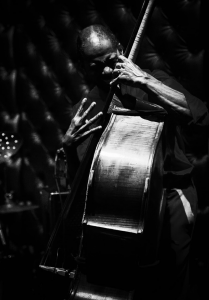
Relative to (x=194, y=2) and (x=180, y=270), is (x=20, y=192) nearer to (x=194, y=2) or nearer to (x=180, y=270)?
(x=180, y=270)

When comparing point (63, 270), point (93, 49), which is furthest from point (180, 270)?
point (93, 49)

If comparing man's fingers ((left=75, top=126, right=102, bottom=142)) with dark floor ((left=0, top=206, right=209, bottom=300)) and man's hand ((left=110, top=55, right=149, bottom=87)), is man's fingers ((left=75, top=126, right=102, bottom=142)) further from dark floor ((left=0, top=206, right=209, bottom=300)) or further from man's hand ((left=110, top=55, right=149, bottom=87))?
dark floor ((left=0, top=206, right=209, bottom=300))

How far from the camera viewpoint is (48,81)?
10.1ft

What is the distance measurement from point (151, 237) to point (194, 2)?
1619 mm

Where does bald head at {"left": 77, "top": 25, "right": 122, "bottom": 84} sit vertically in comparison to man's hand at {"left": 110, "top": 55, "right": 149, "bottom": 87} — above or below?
above

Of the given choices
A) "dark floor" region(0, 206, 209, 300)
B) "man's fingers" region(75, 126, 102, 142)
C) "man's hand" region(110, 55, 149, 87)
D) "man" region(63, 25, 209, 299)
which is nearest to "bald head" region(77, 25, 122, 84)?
"man" region(63, 25, 209, 299)

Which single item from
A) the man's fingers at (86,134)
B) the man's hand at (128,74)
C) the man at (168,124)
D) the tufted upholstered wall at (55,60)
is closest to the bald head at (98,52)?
the man at (168,124)

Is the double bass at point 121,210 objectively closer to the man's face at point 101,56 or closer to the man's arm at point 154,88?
the man's arm at point 154,88

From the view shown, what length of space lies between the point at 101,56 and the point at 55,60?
1.11 metres

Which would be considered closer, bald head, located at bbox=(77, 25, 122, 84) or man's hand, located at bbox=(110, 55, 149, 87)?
man's hand, located at bbox=(110, 55, 149, 87)

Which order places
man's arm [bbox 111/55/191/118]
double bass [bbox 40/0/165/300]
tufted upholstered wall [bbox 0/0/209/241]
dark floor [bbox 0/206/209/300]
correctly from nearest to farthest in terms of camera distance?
double bass [bbox 40/0/165/300]
man's arm [bbox 111/55/191/118]
dark floor [bbox 0/206/209/300]
tufted upholstered wall [bbox 0/0/209/241]

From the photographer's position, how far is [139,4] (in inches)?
102

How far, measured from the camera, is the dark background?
8.04ft

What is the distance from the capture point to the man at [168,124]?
1.74m
